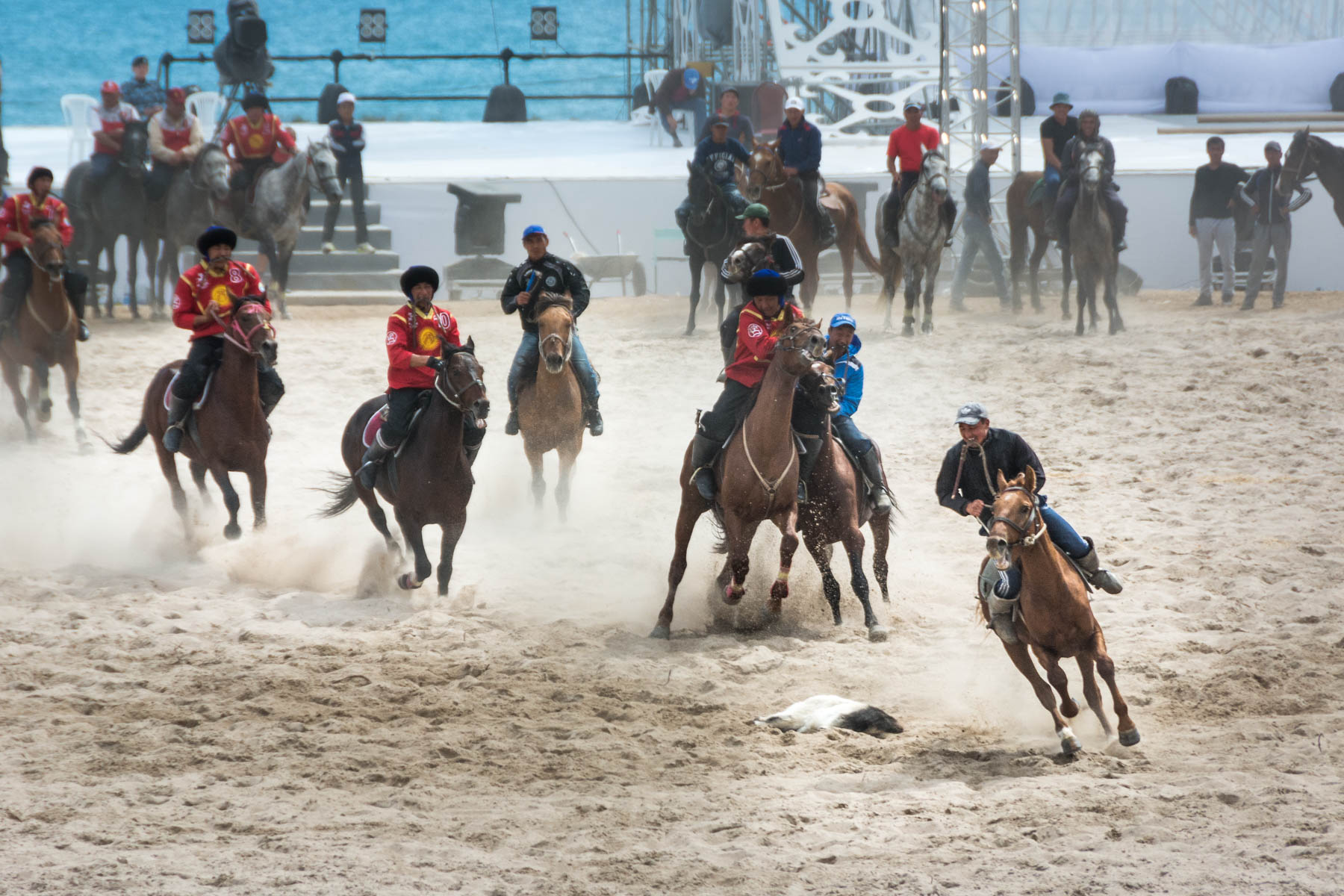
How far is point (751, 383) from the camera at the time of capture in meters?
8.38

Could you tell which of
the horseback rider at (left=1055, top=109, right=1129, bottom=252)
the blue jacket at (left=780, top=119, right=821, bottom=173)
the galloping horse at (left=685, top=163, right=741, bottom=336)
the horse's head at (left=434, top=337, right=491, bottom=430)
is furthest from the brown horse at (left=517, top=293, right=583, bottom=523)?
the horseback rider at (left=1055, top=109, right=1129, bottom=252)

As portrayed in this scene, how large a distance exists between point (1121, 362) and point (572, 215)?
8856 millimetres

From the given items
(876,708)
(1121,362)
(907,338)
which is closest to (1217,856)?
(876,708)

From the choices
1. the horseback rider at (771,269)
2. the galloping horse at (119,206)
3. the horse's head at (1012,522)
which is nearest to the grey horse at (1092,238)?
the horseback rider at (771,269)

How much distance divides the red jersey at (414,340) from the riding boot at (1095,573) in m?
4.24

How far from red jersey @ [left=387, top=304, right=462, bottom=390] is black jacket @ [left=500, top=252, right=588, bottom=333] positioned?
1.63 metres

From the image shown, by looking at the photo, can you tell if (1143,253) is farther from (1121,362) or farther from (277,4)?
(277,4)

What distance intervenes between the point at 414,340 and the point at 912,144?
32.9 ft

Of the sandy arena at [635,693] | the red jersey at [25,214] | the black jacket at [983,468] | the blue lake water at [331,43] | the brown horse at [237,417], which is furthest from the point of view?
the blue lake water at [331,43]

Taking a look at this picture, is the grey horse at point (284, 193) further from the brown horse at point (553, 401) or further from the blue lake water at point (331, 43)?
the blue lake water at point (331, 43)

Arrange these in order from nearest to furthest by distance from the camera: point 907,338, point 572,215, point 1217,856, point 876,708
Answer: point 1217,856, point 876,708, point 907,338, point 572,215

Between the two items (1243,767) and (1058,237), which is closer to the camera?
(1243,767)

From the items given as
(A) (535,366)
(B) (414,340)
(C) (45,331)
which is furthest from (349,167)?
(B) (414,340)

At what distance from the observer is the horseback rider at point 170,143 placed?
18.1 meters
